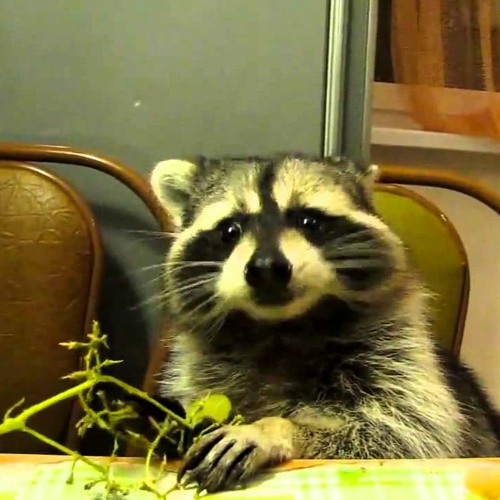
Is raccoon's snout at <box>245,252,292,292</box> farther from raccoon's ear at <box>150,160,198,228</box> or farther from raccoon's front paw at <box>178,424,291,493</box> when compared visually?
raccoon's ear at <box>150,160,198,228</box>

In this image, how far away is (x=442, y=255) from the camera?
4.99ft

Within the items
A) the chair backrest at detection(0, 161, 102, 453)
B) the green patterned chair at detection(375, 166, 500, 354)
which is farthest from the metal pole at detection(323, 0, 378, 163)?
the chair backrest at detection(0, 161, 102, 453)

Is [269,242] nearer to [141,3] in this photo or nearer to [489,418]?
[489,418]

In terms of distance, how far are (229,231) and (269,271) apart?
0.15 metres

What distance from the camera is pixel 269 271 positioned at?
90cm

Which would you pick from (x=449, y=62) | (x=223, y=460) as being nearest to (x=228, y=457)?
(x=223, y=460)

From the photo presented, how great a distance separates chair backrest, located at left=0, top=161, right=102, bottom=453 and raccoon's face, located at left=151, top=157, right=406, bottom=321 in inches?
12.5

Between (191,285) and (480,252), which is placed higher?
(480,252)

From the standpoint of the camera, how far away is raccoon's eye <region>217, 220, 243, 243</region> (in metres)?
1.02

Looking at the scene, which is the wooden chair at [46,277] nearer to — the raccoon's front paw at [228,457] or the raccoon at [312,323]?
the raccoon at [312,323]

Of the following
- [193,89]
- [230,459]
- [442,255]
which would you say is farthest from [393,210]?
[230,459]

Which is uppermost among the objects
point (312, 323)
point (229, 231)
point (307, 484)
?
point (229, 231)

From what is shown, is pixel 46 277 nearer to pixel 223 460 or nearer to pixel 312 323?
pixel 312 323

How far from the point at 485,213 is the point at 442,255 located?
61 cm
